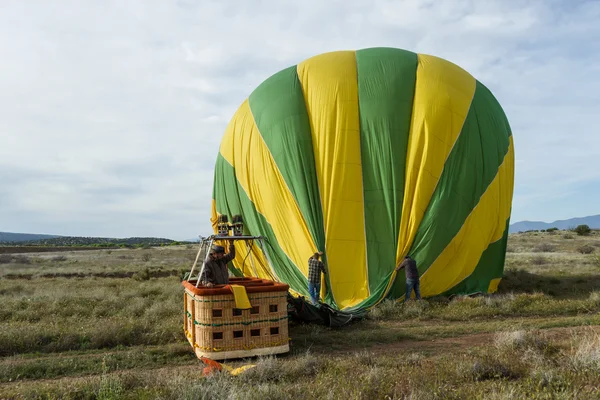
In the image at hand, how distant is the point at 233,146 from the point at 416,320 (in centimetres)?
658

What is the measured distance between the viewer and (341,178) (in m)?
11.0

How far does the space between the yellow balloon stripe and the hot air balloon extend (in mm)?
28

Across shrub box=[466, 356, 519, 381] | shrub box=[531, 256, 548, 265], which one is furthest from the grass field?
shrub box=[531, 256, 548, 265]

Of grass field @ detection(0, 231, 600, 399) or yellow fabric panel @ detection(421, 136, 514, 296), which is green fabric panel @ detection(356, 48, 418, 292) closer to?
yellow fabric panel @ detection(421, 136, 514, 296)

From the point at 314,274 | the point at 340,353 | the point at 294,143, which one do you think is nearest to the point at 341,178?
the point at 294,143

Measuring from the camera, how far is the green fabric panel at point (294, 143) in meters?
11.0

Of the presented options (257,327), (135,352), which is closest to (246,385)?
(257,327)

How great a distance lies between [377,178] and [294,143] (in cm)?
203

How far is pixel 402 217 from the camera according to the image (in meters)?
10.9

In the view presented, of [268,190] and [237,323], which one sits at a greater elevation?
[268,190]

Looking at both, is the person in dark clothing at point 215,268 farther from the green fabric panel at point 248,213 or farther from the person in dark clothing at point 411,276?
the person in dark clothing at point 411,276

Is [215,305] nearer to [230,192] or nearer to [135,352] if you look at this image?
[135,352]

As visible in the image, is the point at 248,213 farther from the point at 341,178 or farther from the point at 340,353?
the point at 340,353

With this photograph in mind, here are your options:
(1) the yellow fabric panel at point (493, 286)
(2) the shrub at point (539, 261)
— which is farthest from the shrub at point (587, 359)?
(2) the shrub at point (539, 261)
